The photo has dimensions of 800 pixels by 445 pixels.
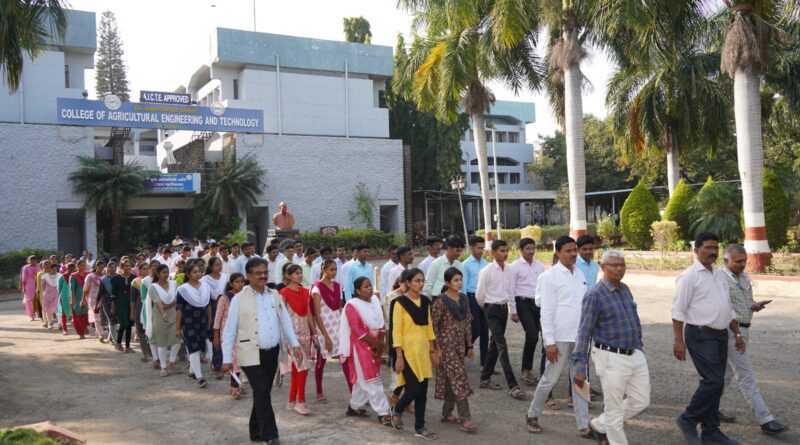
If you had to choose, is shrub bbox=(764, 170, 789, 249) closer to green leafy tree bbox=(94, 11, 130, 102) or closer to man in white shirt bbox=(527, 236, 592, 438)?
man in white shirt bbox=(527, 236, 592, 438)

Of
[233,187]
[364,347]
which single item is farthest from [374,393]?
[233,187]

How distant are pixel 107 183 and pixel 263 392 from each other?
22.7 m

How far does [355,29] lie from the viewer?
43.8 metres

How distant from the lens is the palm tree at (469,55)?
17.0 meters

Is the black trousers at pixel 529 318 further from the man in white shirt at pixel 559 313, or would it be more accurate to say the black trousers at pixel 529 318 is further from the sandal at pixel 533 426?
the sandal at pixel 533 426

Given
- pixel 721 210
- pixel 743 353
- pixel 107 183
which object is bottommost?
pixel 743 353

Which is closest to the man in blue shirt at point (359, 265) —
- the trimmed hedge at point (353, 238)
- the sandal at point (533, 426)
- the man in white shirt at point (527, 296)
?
the man in white shirt at point (527, 296)

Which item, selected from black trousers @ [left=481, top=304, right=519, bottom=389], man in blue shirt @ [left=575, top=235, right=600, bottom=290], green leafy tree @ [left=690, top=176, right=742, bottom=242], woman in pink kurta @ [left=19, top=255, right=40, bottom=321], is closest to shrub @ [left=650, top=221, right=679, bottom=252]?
green leafy tree @ [left=690, top=176, right=742, bottom=242]

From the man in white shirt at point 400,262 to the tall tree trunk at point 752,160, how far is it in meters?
9.43

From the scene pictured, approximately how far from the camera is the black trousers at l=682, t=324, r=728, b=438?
17.2ft

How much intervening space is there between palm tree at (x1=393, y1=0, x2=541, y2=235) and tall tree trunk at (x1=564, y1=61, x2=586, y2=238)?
1.81m

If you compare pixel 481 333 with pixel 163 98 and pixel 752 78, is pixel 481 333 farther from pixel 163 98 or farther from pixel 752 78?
pixel 163 98

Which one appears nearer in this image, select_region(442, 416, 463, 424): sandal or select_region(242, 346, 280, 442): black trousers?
select_region(242, 346, 280, 442): black trousers

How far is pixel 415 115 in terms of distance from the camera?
Answer: 42375mm
